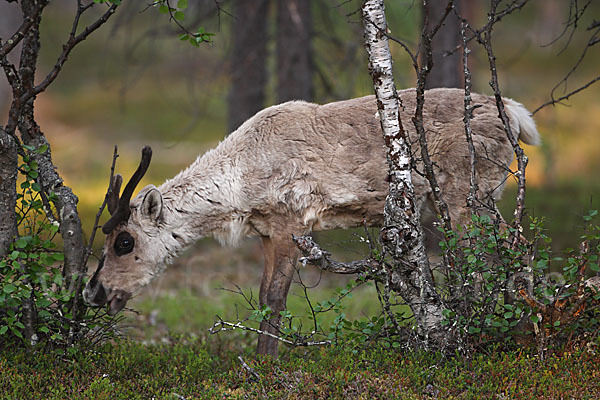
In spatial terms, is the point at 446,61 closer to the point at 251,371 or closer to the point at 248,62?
the point at 248,62

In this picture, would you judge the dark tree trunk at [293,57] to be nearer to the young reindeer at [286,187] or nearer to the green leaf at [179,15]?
the young reindeer at [286,187]

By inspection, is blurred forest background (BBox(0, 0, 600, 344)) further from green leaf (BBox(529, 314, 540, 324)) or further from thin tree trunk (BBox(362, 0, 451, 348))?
green leaf (BBox(529, 314, 540, 324))

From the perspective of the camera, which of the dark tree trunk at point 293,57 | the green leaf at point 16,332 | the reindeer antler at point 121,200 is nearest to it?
the green leaf at point 16,332

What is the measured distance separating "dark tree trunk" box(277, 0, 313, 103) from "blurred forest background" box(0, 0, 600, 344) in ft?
0.08

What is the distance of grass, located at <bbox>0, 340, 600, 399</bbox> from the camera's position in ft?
15.3

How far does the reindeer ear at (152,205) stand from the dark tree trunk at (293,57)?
552 centimetres

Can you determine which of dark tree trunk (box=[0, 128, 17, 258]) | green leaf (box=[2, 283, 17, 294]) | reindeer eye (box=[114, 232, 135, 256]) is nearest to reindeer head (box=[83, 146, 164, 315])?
reindeer eye (box=[114, 232, 135, 256])

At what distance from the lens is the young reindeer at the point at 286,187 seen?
6230 millimetres

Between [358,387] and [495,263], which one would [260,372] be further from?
[495,263]

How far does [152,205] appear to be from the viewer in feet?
20.7

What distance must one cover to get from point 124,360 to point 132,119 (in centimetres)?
2613

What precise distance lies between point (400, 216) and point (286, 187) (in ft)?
4.48

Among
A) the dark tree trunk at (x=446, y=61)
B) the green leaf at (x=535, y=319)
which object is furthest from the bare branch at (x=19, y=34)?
the dark tree trunk at (x=446, y=61)

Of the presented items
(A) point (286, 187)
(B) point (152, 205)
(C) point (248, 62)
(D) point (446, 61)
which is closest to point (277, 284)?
(A) point (286, 187)
